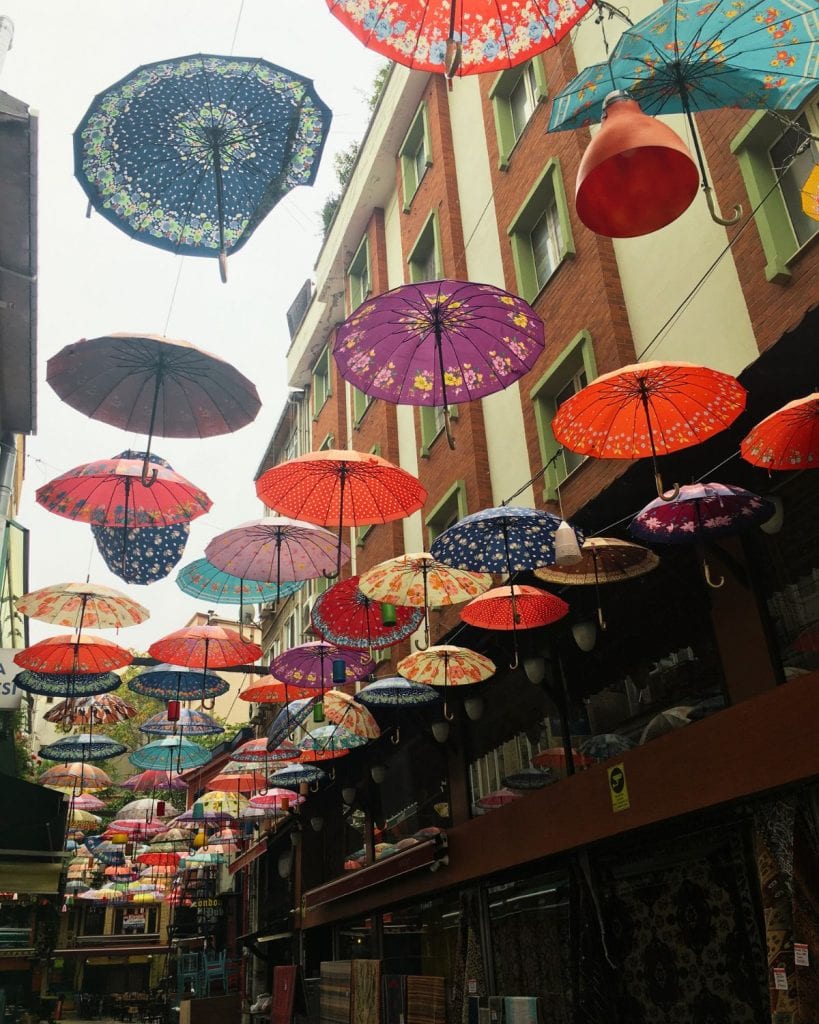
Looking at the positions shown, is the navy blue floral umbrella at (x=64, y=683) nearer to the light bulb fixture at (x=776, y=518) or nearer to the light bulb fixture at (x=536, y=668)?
the light bulb fixture at (x=536, y=668)

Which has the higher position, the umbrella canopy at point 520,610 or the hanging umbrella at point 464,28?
the hanging umbrella at point 464,28

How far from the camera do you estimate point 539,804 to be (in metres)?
10.2

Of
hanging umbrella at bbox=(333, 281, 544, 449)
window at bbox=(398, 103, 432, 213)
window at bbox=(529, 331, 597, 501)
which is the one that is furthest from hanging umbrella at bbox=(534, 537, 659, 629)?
window at bbox=(398, 103, 432, 213)

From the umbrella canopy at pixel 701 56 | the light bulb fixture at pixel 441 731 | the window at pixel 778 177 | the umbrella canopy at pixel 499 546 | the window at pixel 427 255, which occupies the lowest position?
the light bulb fixture at pixel 441 731

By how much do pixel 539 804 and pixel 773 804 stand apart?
144 inches

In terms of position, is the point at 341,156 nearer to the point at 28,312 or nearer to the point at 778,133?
the point at 28,312

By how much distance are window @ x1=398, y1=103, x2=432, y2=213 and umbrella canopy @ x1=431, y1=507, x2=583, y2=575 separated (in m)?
13.4

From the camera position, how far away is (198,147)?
6355 mm

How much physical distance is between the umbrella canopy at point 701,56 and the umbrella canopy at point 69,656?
396 inches

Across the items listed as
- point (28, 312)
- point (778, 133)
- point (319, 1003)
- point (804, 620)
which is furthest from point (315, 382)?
point (804, 620)

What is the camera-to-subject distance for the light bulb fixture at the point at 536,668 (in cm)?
1111

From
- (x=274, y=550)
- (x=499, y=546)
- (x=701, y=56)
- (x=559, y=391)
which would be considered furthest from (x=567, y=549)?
(x=559, y=391)

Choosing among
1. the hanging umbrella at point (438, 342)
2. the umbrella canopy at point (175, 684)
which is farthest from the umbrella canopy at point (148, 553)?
the hanging umbrella at point (438, 342)

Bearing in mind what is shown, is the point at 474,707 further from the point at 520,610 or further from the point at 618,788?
the point at 618,788
